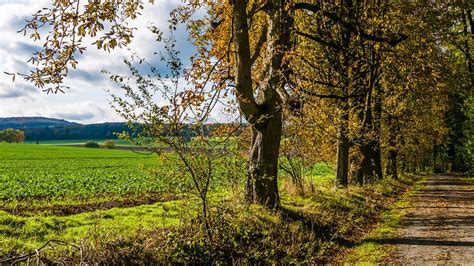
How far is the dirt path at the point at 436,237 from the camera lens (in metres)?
9.59

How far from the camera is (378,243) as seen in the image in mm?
11336

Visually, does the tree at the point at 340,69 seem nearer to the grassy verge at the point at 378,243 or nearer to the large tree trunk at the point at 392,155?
the grassy verge at the point at 378,243

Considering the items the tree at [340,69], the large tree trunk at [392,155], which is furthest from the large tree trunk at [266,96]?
the large tree trunk at [392,155]

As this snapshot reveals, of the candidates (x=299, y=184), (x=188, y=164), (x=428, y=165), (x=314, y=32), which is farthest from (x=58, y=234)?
(x=428, y=165)

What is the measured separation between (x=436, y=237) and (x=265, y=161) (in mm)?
5242

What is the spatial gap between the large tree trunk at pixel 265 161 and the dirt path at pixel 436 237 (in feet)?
11.5

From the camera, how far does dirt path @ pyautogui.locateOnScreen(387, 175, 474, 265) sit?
959cm

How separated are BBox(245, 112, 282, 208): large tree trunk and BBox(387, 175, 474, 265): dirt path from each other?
3517 mm

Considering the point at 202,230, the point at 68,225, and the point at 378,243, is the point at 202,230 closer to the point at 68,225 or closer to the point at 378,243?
the point at 378,243

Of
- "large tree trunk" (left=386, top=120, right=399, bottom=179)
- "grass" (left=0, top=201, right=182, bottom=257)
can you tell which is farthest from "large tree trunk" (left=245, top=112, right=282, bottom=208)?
"large tree trunk" (left=386, top=120, right=399, bottom=179)

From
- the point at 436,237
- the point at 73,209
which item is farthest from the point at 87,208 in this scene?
the point at 436,237

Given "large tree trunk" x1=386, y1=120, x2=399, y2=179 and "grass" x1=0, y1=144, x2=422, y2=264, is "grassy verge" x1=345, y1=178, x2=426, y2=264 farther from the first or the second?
"large tree trunk" x1=386, y1=120, x2=399, y2=179

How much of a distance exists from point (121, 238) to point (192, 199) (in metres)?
1.92

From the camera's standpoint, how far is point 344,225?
12930mm
